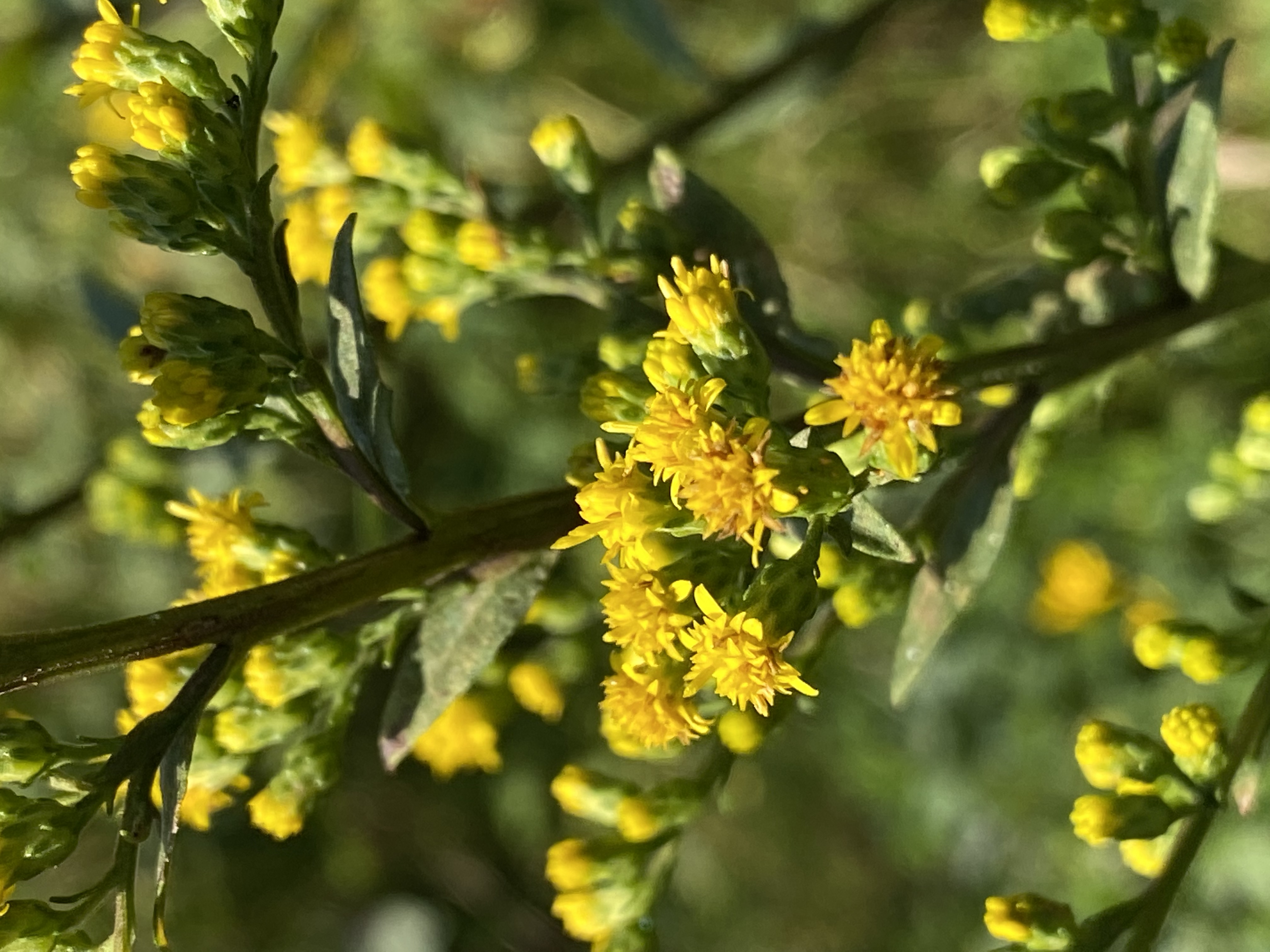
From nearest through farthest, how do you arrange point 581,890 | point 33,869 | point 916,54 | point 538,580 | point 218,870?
point 33,869
point 538,580
point 581,890
point 916,54
point 218,870

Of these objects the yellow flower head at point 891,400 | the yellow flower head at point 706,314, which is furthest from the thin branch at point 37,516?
the yellow flower head at point 891,400

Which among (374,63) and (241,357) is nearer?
(241,357)

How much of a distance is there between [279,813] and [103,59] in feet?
4.33

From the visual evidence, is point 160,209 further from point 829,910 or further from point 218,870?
point 829,910

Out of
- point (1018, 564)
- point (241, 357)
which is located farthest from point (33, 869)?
point (1018, 564)

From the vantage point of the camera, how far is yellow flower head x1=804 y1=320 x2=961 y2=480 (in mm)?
1590

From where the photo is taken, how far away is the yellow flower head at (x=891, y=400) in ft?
5.22

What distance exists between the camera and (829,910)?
17.8ft

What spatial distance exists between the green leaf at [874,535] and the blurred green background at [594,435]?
5.99 feet

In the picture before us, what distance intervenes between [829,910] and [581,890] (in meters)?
3.64

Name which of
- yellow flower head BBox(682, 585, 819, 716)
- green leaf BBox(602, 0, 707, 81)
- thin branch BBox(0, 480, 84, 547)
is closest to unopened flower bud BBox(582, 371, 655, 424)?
yellow flower head BBox(682, 585, 819, 716)

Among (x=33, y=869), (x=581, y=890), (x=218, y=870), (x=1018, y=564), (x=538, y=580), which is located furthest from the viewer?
(x=218, y=870)

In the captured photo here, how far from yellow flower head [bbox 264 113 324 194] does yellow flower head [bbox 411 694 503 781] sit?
1.30m

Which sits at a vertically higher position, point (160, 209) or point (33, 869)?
point (160, 209)
